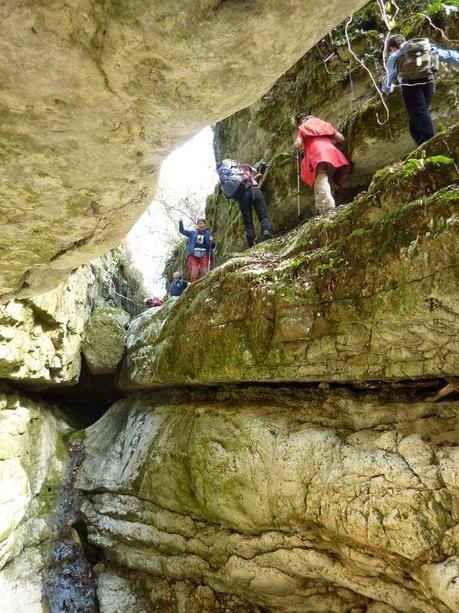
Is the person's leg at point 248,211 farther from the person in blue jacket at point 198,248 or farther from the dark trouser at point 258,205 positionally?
the person in blue jacket at point 198,248

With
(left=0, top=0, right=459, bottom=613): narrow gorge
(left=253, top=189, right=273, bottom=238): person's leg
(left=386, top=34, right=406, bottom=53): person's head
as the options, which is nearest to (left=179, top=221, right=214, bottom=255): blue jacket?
(left=0, top=0, right=459, bottom=613): narrow gorge

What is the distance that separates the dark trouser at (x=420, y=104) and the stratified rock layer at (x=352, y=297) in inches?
49.2

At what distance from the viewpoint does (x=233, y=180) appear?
303 inches

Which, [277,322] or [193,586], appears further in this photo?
[193,586]

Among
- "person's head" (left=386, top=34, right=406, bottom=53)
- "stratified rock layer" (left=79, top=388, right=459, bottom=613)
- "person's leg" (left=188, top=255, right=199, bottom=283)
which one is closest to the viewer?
"stratified rock layer" (left=79, top=388, right=459, bottom=613)

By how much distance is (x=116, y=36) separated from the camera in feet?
5.70

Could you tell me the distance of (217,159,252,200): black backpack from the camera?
7691mm

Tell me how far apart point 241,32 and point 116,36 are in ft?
1.76

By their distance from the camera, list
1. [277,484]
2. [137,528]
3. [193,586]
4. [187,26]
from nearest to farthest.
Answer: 1. [187,26]
2. [277,484]
3. [193,586]
4. [137,528]

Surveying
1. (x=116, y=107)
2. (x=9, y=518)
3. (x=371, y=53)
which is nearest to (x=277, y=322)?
(x=116, y=107)

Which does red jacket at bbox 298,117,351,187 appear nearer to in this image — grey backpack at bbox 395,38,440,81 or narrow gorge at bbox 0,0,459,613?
narrow gorge at bbox 0,0,459,613

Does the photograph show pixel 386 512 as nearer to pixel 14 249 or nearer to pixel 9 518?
pixel 14 249

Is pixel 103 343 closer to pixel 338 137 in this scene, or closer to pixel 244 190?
pixel 244 190

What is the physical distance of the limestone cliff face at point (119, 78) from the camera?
5.55 ft
